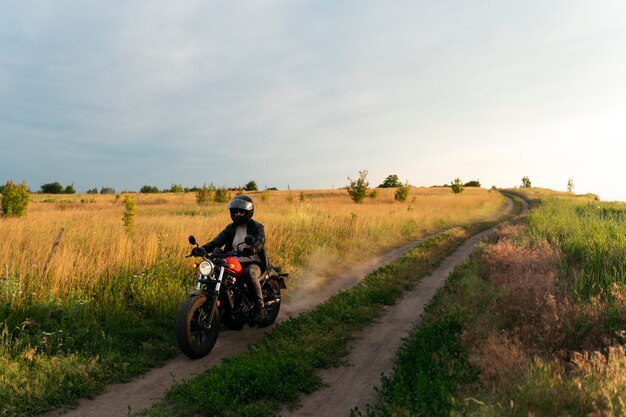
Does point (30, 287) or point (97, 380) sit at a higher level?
point (30, 287)

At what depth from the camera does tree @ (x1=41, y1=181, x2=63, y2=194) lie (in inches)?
3278

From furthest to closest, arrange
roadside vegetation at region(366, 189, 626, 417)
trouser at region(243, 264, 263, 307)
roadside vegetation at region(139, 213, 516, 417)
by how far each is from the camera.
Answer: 1. trouser at region(243, 264, 263, 307)
2. roadside vegetation at region(139, 213, 516, 417)
3. roadside vegetation at region(366, 189, 626, 417)

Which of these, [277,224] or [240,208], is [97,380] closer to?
[240,208]

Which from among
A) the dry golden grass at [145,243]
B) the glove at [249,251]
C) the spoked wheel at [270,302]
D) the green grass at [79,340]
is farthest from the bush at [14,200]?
the glove at [249,251]

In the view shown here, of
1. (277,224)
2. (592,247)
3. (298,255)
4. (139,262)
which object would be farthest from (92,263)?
(592,247)

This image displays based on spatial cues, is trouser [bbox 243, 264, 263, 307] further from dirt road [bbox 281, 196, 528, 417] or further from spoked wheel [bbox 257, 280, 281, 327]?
dirt road [bbox 281, 196, 528, 417]

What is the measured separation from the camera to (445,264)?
45.8 ft

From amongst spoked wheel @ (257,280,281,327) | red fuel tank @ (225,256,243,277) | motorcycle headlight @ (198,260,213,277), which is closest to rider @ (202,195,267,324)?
red fuel tank @ (225,256,243,277)

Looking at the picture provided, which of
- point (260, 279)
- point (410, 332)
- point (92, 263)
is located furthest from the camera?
point (92, 263)

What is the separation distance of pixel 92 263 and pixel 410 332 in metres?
6.82

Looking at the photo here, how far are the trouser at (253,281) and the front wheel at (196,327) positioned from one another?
802mm

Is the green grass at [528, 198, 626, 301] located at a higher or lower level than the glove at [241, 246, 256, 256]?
lower

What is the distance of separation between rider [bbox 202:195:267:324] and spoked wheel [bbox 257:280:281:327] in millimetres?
270

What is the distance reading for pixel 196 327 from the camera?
21.1 feet
